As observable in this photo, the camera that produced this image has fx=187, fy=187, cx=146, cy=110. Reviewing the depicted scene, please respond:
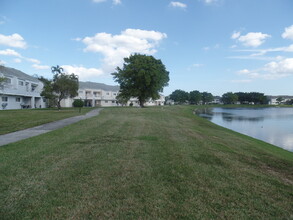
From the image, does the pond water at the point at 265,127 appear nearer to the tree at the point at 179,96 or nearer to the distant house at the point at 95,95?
the distant house at the point at 95,95

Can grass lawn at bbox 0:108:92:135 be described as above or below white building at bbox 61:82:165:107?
below

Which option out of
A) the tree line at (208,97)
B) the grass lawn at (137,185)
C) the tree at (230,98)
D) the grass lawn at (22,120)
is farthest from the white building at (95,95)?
the tree at (230,98)

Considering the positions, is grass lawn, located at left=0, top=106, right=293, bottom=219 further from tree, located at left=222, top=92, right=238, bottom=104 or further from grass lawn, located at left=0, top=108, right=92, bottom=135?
tree, located at left=222, top=92, right=238, bottom=104

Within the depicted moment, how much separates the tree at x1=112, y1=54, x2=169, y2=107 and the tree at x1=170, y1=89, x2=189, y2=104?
75408 millimetres

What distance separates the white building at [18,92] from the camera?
1315 inches

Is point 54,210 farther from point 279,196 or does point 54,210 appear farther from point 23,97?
point 23,97

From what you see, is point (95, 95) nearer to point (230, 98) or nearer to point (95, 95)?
point (95, 95)

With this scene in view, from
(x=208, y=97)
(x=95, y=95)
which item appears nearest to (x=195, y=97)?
(x=208, y=97)

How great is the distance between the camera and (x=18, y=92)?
1423 inches

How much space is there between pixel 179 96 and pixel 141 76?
280 feet

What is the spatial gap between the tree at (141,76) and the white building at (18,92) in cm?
1872

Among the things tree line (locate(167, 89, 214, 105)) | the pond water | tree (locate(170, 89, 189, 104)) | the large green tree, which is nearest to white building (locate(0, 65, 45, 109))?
the large green tree

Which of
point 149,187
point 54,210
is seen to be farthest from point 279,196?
point 54,210

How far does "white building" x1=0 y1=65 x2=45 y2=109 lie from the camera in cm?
3341
